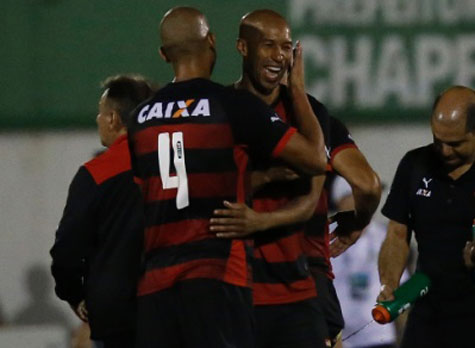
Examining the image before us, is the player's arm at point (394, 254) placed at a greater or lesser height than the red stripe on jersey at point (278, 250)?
lesser

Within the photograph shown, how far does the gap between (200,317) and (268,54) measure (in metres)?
1.31

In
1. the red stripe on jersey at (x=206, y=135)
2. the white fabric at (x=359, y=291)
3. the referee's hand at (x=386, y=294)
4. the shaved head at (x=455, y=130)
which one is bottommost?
the white fabric at (x=359, y=291)

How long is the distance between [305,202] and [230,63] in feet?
15.0

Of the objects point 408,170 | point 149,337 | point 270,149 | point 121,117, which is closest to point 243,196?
point 270,149

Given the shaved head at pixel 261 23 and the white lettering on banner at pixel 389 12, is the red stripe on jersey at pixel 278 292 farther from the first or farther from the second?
the white lettering on banner at pixel 389 12

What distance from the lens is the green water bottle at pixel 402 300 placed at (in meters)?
6.70

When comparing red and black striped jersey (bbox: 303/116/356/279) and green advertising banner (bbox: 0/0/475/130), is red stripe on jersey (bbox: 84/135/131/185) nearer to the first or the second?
red and black striped jersey (bbox: 303/116/356/279)

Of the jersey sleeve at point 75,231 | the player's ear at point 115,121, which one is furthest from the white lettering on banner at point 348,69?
the jersey sleeve at point 75,231

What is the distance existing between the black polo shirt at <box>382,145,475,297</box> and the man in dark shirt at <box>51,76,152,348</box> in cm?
170

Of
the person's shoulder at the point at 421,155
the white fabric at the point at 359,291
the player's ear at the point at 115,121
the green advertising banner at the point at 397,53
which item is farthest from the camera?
the green advertising banner at the point at 397,53

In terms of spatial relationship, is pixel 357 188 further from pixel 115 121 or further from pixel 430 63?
pixel 430 63

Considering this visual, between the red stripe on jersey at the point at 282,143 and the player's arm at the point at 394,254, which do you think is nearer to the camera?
the red stripe on jersey at the point at 282,143

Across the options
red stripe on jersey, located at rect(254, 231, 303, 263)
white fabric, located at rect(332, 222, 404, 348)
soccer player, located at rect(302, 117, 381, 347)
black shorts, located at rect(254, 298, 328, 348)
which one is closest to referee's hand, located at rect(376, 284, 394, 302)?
A: soccer player, located at rect(302, 117, 381, 347)

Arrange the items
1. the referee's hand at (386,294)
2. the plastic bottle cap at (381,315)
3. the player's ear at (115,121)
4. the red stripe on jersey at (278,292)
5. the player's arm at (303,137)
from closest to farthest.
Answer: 1. the player's arm at (303,137)
2. the red stripe on jersey at (278,292)
3. the player's ear at (115,121)
4. the plastic bottle cap at (381,315)
5. the referee's hand at (386,294)
